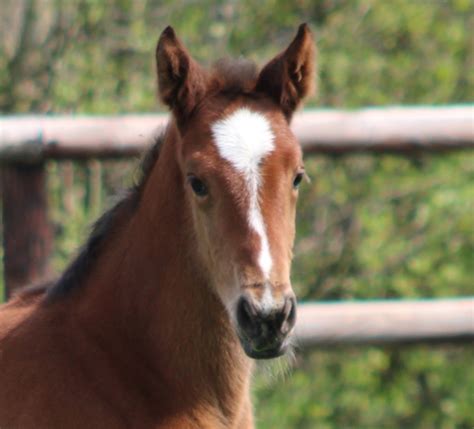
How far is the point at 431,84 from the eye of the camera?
278 inches

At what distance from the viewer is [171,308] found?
10.1 feet

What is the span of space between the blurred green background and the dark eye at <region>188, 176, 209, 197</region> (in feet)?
10.9

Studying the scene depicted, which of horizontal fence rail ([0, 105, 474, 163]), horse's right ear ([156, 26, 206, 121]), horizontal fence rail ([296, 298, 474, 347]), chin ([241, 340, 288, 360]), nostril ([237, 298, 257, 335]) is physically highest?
horse's right ear ([156, 26, 206, 121])

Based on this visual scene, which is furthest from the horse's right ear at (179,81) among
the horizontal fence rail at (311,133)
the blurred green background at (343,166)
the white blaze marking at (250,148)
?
the blurred green background at (343,166)

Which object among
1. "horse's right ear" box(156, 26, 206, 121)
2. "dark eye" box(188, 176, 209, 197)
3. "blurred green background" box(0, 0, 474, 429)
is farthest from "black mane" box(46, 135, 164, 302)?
"blurred green background" box(0, 0, 474, 429)

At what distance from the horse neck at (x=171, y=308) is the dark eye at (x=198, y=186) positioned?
0.39ft

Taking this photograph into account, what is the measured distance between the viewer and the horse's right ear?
305 cm

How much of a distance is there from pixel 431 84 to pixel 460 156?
2.08 feet

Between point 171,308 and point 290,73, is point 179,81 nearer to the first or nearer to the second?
point 290,73

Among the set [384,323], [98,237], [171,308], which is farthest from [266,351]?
[384,323]

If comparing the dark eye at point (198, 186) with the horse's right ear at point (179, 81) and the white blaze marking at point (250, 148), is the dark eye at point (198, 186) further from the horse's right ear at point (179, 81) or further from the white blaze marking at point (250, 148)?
the horse's right ear at point (179, 81)

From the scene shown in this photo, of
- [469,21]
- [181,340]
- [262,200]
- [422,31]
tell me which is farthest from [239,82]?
[469,21]

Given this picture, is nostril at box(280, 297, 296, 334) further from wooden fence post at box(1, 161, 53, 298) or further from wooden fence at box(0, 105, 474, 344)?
wooden fence post at box(1, 161, 53, 298)

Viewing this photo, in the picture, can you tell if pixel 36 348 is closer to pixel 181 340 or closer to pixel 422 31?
pixel 181 340
